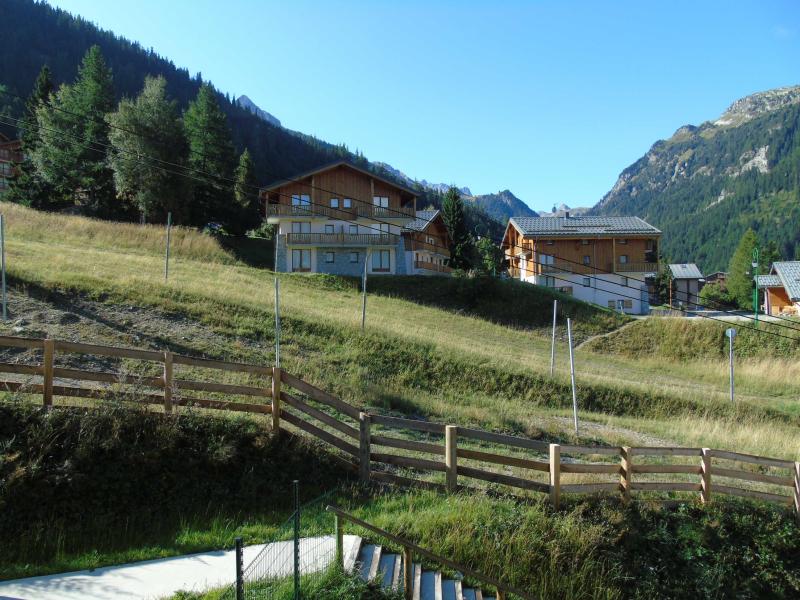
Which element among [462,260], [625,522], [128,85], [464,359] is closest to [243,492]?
[625,522]

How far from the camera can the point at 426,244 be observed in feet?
204

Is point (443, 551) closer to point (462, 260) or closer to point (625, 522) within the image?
point (625, 522)

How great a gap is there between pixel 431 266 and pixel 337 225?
15.5 meters

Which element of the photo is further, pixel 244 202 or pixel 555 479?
pixel 244 202

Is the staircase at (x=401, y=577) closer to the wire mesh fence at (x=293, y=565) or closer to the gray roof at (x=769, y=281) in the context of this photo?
the wire mesh fence at (x=293, y=565)

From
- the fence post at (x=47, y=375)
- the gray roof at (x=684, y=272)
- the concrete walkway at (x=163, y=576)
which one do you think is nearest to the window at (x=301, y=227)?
the fence post at (x=47, y=375)

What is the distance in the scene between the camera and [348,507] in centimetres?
1085

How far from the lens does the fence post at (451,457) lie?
1159cm

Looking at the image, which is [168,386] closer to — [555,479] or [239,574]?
[239,574]

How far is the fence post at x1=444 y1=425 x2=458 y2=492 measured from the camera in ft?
38.0

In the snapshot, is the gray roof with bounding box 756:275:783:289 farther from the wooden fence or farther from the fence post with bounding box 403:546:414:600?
the fence post with bounding box 403:546:414:600

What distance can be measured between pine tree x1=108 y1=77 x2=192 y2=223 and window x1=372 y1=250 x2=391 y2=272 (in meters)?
17.3

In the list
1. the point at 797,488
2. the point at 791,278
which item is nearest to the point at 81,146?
the point at 797,488

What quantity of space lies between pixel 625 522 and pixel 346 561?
5971mm
